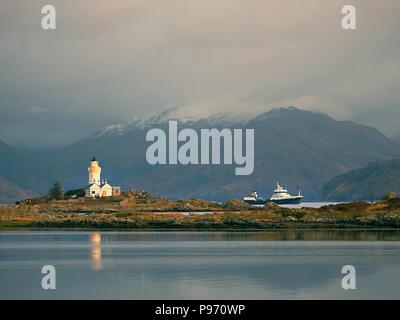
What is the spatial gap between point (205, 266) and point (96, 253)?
12.4 m

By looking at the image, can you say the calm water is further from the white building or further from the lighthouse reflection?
the white building

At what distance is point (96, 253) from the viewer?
63.7 m

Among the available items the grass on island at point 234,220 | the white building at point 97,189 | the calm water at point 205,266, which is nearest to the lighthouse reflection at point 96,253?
the calm water at point 205,266

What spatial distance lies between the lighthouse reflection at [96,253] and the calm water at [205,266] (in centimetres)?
6

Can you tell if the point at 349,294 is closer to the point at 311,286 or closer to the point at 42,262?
the point at 311,286

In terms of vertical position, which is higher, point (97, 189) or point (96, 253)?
point (97, 189)

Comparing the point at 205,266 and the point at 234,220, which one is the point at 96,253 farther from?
the point at 234,220

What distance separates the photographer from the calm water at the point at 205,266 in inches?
1650

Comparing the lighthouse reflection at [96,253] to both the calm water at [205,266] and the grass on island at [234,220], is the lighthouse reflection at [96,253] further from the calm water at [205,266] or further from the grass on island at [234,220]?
the grass on island at [234,220]

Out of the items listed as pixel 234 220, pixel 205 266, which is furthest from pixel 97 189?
pixel 205 266

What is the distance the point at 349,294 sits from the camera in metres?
41.0

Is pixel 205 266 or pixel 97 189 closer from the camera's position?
pixel 205 266

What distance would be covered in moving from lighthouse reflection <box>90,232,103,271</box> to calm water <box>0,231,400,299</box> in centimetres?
6
